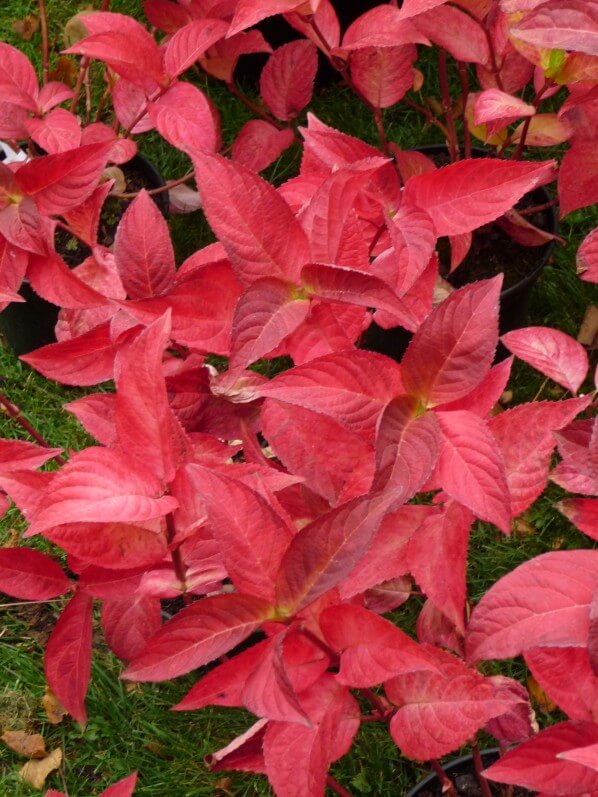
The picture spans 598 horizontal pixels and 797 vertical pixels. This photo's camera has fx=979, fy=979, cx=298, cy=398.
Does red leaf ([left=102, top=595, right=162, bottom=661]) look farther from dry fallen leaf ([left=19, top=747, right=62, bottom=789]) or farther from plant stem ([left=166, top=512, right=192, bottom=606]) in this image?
dry fallen leaf ([left=19, top=747, right=62, bottom=789])

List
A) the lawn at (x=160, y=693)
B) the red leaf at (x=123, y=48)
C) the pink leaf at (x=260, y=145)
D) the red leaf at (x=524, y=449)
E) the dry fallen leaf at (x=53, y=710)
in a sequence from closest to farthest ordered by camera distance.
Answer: the red leaf at (x=524, y=449) < the red leaf at (x=123, y=48) < the lawn at (x=160, y=693) < the dry fallen leaf at (x=53, y=710) < the pink leaf at (x=260, y=145)

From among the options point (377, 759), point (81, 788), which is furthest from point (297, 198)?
point (81, 788)

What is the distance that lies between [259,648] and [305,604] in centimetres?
11

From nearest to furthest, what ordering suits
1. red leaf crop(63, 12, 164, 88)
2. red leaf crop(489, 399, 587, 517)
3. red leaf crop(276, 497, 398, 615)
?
red leaf crop(276, 497, 398, 615) < red leaf crop(489, 399, 587, 517) < red leaf crop(63, 12, 164, 88)

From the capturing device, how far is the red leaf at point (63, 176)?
128cm

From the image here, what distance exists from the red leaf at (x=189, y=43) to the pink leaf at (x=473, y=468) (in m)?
0.93

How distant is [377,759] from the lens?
1771mm

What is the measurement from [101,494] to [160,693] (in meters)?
1.17

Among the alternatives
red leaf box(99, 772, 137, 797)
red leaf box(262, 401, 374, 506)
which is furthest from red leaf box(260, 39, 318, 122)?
red leaf box(99, 772, 137, 797)

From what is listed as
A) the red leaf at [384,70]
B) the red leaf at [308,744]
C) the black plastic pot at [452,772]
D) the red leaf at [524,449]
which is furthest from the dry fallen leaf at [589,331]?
the red leaf at [308,744]

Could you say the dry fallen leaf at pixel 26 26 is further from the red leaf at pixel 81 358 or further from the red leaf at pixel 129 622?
the red leaf at pixel 129 622

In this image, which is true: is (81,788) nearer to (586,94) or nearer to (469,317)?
(469,317)

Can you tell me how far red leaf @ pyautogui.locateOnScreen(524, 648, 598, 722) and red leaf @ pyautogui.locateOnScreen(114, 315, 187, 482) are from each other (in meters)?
0.38

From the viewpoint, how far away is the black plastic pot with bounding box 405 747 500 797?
58.1 inches
